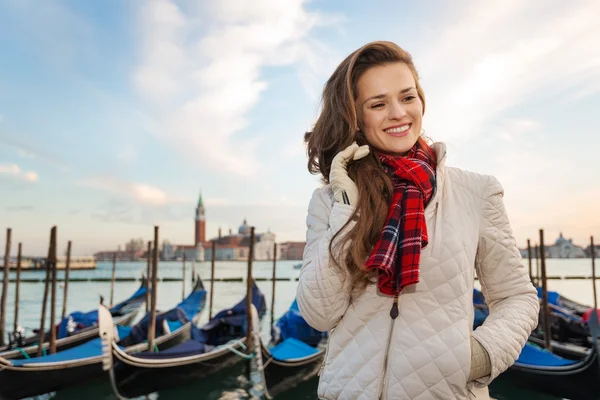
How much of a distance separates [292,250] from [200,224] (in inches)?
877

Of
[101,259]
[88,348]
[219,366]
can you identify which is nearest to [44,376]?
[88,348]

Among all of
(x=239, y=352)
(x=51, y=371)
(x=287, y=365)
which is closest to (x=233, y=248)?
(x=239, y=352)

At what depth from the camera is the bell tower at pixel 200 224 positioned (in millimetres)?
101812

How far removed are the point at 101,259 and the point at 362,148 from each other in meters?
120

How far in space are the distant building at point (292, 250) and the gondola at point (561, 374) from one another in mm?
98101

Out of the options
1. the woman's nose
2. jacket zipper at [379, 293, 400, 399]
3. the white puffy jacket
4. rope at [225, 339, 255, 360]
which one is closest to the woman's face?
the woman's nose

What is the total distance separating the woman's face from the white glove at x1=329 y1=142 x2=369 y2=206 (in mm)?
79

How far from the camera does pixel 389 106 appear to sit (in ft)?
3.02

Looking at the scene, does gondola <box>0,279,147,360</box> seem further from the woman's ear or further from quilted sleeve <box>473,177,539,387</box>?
quilted sleeve <box>473,177,539,387</box>

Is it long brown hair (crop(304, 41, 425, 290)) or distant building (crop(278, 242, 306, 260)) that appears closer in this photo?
long brown hair (crop(304, 41, 425, 290))

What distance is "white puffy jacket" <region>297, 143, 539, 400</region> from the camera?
755 mm

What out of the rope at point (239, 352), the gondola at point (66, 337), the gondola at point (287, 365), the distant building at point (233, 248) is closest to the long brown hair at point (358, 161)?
the gondola at point (287, 365)

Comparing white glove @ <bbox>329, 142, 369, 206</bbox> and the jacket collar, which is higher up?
the jacket collar

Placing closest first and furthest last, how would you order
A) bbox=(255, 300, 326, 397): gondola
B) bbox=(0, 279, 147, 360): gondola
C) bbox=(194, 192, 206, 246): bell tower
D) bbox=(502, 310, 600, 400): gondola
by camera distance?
bbox=(502, 310, 600, 400): gondola, bbox=(255, 300, 326, 397): gondola, bbox=(0, 279, 147, 360): gondola, bbox=(194, 192, 206, 246): bell tower
